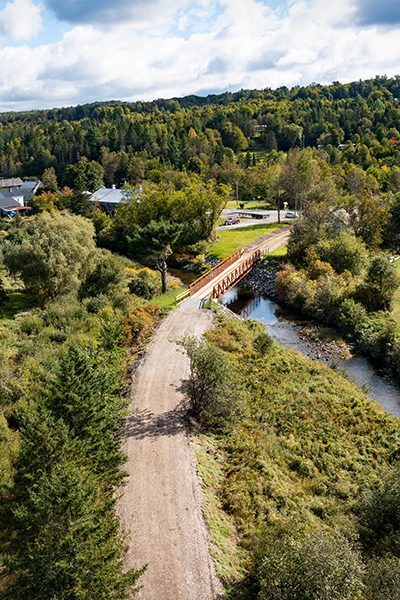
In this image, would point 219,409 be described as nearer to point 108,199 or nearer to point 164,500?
point 164,500

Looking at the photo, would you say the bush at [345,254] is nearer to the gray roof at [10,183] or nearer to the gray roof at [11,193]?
the gray roof at [11,193]

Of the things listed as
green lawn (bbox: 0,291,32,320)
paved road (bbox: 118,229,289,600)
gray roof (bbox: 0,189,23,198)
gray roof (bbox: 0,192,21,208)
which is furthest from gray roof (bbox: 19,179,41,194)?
paved road (bbox: 118,229,289,600)

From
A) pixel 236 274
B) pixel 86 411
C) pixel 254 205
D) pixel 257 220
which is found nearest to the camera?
pixel 86 411

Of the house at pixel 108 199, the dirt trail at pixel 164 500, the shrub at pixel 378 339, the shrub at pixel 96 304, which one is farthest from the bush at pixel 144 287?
the house at pixel 108 199

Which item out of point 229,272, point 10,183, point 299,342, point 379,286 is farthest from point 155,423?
point 10,183

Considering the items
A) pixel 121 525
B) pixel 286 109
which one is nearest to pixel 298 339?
pixel 121 525

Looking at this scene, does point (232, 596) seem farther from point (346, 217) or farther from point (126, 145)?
point (126, 145)
